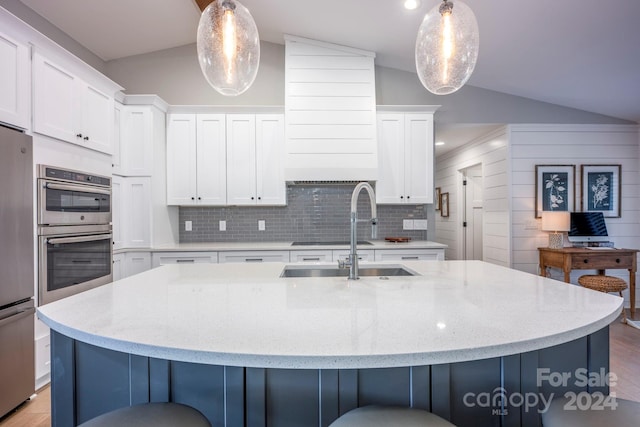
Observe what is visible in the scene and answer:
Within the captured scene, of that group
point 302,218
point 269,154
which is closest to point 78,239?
point 269,154

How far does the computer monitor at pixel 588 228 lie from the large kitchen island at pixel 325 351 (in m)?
3.38

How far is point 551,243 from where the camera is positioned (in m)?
3.74

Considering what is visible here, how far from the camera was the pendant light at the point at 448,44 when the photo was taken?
4.85ft

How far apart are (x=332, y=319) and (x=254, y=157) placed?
2878mm

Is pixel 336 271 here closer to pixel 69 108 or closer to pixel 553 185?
pixel 69 108

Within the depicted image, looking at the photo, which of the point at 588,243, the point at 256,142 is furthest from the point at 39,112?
the point at 588,243

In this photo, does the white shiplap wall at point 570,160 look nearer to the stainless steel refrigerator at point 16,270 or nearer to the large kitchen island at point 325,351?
the large kitchen island at point 325,351

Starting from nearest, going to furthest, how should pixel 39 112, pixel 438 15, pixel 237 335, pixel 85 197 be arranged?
pixel 237 335, pixel 438 15, pixel 39 112, pixel 85 197

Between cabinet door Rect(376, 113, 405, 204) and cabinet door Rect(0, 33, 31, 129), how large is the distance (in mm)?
2989

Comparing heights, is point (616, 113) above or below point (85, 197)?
above

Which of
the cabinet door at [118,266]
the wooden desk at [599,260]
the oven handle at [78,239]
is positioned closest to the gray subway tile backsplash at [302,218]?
the cabinet door at [118,266]

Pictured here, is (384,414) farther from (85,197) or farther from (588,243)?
(588,243)

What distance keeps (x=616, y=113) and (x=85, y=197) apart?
5.76m

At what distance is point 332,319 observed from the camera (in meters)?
0.90
